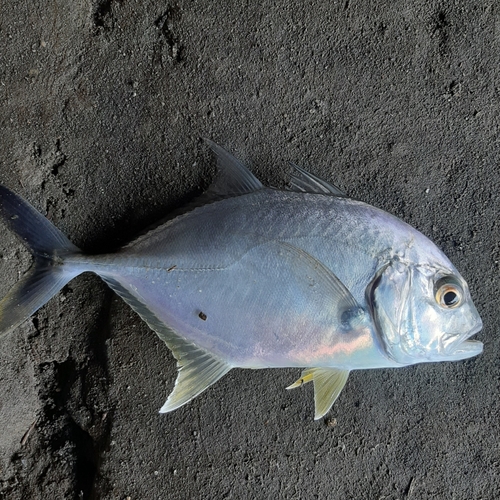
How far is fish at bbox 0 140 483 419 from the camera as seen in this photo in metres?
1.59

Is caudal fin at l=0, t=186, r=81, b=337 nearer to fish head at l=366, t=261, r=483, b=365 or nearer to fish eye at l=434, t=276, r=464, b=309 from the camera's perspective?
fish head at l=366, t=261, r=483, b=365

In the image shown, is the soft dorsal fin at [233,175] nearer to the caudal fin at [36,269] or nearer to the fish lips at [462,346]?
the caudal fin at [36,269]

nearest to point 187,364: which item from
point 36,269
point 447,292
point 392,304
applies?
point 36,269

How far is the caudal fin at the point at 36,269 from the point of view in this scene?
166 cm

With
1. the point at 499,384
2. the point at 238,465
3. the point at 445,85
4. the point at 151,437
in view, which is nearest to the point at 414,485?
the point at 499,384

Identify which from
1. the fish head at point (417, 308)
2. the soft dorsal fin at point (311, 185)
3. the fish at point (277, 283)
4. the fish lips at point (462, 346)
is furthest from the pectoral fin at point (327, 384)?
the soft dorsal fin at point (311, 185)

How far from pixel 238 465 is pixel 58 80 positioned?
6.01 feet

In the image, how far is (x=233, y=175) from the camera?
1708mm

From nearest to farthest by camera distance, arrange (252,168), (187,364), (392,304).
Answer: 1. (392,304)
2. (187,364)
3. (252,168)

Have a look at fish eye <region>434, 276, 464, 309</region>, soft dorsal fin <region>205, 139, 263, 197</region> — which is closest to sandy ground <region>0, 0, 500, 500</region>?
soft dorsal fin <region>205, 139, 263, 197</region>

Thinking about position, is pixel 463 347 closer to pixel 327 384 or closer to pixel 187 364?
pixel 327 384

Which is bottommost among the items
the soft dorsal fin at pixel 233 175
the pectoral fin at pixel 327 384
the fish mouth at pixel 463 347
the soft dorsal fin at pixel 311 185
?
the fish mouth at pixel 463 347

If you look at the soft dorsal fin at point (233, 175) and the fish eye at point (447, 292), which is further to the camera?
the soft dorsal fin at point (233, 175)

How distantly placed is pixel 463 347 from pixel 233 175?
42.2 inches
